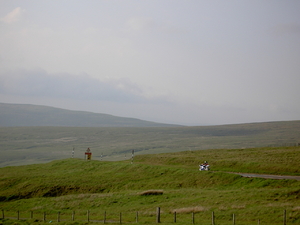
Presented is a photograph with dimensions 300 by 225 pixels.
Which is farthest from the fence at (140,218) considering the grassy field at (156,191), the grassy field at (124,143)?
the grassy field at (124,143)

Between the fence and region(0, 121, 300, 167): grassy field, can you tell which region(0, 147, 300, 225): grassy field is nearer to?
the fence

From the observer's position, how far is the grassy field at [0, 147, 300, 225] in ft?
85.8

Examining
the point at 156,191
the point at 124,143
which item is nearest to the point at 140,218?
the point at 156,191

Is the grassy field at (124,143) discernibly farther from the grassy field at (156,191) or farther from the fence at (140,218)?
the fence at (140,218)

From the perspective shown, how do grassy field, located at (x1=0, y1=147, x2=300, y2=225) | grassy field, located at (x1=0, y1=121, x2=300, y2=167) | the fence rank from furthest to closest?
grassy field, located at (x1=0, y1=121, x2=300, y2=167) → grassy field, located at (x1=0, y1=147, x2=300, y2=225) → the fence

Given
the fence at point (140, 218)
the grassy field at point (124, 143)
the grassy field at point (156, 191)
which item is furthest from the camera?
the grassy field at point (124, 143)

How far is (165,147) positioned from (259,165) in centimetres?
10269

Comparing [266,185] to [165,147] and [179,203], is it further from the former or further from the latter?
[165,147]

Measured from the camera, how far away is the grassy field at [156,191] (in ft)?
85.8

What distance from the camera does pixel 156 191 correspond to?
3450 cm

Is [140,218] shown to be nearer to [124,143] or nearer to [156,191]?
[156,191]

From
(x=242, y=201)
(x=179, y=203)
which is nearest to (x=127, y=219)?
(x=179, y=203)

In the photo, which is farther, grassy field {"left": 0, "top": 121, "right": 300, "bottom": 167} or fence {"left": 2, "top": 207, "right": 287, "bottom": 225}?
grassy field {"left": 0, "top": 121, "right": 300, "bottom": 167}

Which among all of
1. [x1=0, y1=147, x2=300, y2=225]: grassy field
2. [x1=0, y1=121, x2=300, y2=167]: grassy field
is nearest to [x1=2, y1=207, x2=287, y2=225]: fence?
[x1=0, y1=147, x2=300, y2=225]: grassy field
